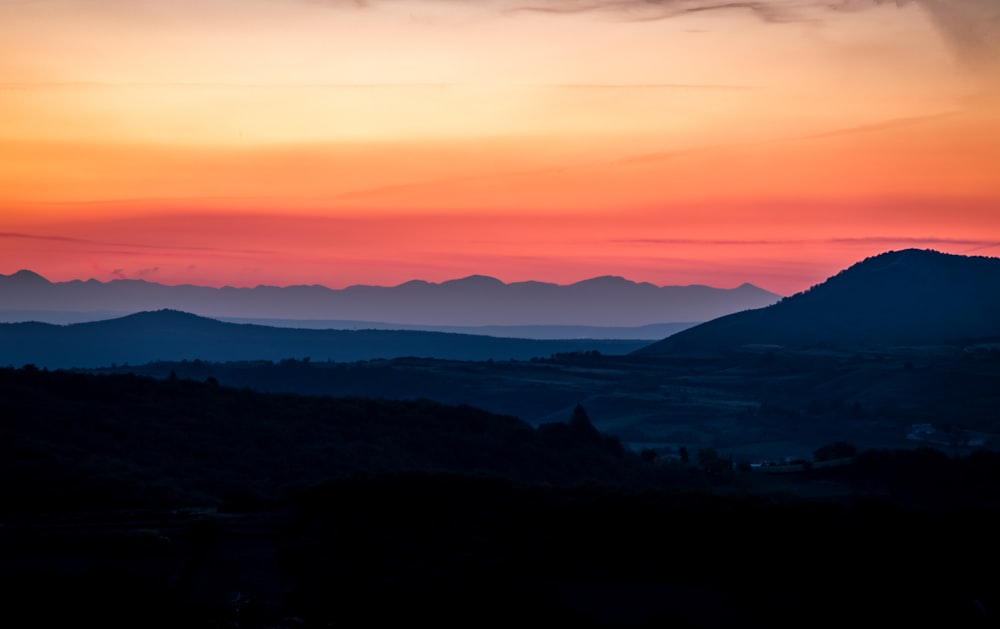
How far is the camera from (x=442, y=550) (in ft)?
104

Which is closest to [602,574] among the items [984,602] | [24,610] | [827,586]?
[827,586]

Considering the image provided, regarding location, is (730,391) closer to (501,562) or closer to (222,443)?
(222,443)

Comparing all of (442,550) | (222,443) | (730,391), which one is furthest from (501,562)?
(730,391)

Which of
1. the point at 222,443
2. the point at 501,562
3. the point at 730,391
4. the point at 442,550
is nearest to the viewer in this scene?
the point at 501,562

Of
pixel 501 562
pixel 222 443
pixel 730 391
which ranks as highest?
pixel 730 391

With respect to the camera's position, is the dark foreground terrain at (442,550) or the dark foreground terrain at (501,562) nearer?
the dark foreground terrain at (501,562)

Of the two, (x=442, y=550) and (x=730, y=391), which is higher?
(x=730, y=391)

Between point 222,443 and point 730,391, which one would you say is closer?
point 222,443

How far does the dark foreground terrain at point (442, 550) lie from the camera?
25938mm

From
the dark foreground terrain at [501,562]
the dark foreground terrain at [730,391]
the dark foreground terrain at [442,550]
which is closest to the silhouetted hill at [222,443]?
the dark foreground terrain at [442,550]

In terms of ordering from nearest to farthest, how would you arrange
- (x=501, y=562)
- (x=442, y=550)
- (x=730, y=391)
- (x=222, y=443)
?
(x=501, y=562)
(x=442, y=550)
(x=222, y=443)
(x=730, y=391)

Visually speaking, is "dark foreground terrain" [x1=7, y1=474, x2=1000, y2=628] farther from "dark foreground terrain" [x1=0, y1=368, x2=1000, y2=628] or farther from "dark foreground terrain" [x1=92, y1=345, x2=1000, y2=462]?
"dark foreground terrain" [x1=92, y1=345, x2=1000, y2=462]

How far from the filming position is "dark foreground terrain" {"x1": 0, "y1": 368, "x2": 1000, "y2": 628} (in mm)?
25938

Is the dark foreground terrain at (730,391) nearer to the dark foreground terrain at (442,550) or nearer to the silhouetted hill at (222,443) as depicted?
the silhouetted hill at (222,443)
